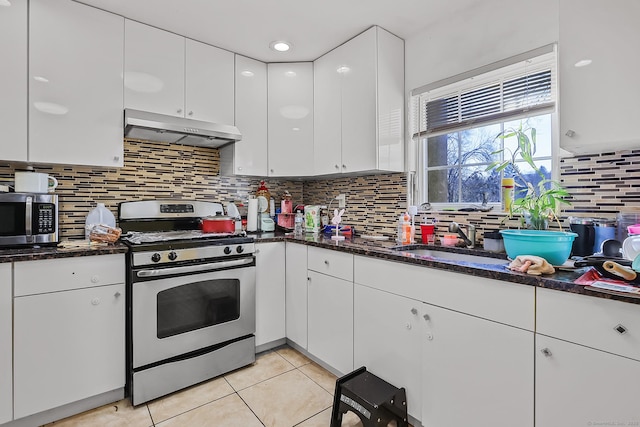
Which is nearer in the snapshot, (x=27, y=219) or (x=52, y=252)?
(x=52, y=252)

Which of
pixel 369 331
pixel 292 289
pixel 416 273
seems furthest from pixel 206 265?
pixel 416 273

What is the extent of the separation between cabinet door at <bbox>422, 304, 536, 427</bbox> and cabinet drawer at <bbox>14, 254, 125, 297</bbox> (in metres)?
1.68

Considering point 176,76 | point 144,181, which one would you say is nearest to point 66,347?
point 144,181

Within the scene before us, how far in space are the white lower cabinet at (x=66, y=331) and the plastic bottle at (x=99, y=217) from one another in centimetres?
54

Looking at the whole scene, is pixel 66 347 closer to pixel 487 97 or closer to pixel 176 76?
pixel 176 76

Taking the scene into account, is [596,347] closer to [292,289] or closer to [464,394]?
[464,394]

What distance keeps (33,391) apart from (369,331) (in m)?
1.72

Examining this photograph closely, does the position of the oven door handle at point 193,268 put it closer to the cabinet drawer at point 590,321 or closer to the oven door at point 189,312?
the oven door at point 189,312

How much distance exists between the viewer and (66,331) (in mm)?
1694

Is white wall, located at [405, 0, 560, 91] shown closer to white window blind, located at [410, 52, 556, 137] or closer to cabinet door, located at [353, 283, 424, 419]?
white window blind, located at [410, 52, 556, 137]

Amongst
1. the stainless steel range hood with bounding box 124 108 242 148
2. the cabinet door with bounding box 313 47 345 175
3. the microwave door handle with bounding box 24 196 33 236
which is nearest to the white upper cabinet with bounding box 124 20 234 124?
the stainless steel range hood with bounding box 124 108 242 148

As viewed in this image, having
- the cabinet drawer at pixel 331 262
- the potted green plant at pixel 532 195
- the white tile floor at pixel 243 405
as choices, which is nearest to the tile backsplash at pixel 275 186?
the potted green plant at pixel 532 195

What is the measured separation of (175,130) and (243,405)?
1753 mm

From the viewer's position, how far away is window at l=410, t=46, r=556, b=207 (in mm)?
1771
